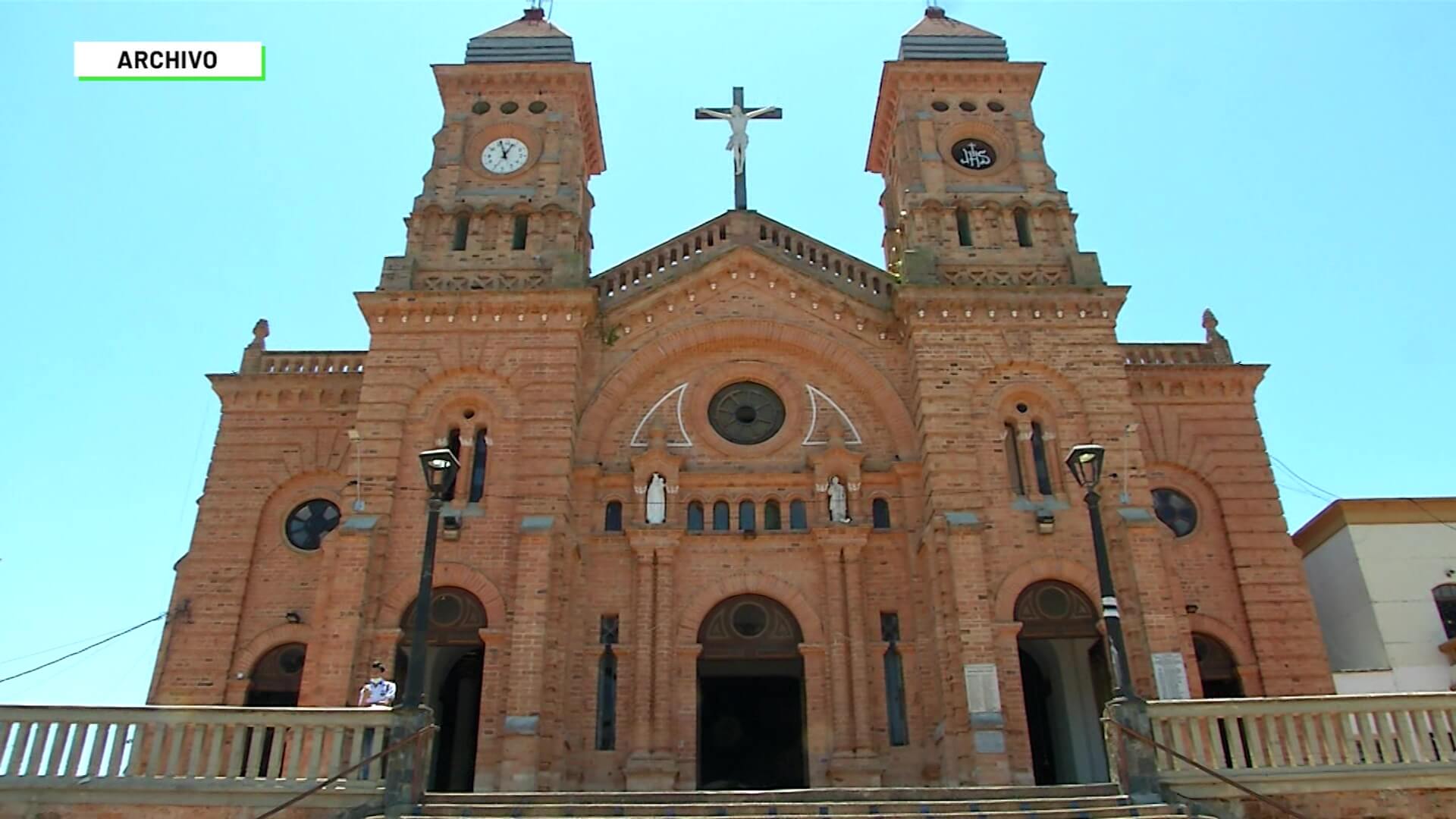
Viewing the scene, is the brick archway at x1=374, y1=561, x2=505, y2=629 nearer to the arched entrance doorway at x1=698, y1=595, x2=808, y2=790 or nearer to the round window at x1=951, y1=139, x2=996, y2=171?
the arched entrance doorway at x1=698, y1=595, x2=808, y2=790

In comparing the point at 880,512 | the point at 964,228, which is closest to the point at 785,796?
the point at 880,512

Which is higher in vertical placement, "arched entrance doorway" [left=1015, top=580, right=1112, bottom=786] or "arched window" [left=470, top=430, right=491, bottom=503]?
"arched window" [left=470, top=430, right=491, bottom=503]

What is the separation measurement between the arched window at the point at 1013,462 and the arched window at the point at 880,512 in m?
2.84

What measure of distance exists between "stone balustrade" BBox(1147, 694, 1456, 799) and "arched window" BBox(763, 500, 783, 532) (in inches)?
405

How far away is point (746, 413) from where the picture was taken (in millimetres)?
25797

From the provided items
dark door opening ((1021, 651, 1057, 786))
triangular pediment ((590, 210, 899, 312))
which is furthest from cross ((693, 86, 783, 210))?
dark door opening ((1021, 651, 1057, 786))

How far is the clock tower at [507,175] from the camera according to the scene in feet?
86.2

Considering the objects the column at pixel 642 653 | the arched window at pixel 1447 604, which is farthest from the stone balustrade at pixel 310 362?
the arched window at pixel 1447 604

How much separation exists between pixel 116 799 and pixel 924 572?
15.5 metres

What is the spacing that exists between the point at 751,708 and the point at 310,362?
14.8 metres

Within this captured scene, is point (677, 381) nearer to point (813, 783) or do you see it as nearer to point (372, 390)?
point (372, 390)

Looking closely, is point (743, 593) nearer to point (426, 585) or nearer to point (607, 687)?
point (607, 687)

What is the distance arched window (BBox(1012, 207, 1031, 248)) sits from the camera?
27.5m

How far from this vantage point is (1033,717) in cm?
2811
